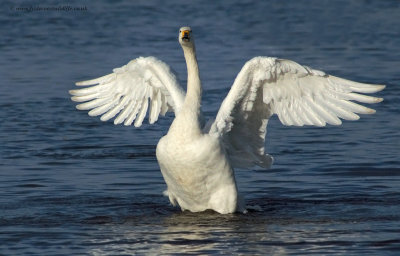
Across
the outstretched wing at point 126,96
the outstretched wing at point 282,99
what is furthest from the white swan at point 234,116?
the outstretched wing at point 126,96

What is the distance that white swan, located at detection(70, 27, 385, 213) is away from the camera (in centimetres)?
1045

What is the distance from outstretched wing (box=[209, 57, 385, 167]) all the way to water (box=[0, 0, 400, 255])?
96 cm

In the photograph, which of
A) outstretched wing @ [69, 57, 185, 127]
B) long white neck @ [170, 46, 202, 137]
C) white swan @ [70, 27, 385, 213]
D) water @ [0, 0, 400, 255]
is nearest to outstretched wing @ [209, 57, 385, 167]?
white swan @ [70, 27, 385, 213]

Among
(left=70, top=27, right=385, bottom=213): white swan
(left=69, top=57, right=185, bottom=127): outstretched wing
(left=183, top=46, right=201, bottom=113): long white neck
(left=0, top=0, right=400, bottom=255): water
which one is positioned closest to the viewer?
(left=0, top=0, right=400, bottom=255): water

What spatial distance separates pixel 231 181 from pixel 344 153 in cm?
333

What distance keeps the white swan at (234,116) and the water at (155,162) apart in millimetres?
398

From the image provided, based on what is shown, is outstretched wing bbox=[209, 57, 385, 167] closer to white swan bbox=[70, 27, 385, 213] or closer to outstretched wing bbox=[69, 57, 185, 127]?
white swan bbox=[70, 27, 385, 213]

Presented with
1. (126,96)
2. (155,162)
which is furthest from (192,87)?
(155,162)

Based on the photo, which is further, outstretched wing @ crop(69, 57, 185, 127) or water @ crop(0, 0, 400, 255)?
outstretched wing @ crop(69, 57, 185, 127)

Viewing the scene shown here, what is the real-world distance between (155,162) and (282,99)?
307cm

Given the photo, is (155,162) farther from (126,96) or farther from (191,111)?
(191,111)

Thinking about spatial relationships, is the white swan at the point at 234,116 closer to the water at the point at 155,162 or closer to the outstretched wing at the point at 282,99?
the outstretched wing at the point at 282,99

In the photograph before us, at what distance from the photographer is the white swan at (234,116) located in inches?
412

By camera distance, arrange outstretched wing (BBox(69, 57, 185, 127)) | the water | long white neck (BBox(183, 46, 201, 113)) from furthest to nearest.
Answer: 1. outstretched wing (BBox(69, 57, 185, 127))
2. long white neck (BBox(183, 46, 201, 113))
3. the water
